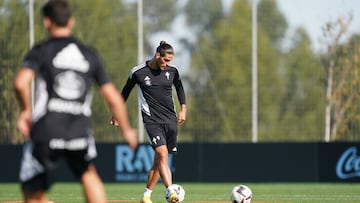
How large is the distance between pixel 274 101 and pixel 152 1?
4.42 metres

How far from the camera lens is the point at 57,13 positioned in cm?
704

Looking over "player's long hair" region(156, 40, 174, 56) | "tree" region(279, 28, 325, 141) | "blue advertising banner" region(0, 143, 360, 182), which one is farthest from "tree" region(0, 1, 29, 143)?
"player's long hair" region(156, 40, 174, 56)

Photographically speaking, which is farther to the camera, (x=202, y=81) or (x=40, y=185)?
(x=202, y=81)

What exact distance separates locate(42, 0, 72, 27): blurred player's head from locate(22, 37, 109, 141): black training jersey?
17cm

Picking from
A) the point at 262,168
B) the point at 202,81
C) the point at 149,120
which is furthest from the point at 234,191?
the point at 202,81

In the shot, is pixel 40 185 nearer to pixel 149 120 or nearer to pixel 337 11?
pixel 149 120

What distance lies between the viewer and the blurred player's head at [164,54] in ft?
40.3

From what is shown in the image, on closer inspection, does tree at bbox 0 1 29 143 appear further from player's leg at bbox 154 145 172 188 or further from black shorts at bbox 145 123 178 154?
player's leg at bbox 154 145 172 188

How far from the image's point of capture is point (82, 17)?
24469mm

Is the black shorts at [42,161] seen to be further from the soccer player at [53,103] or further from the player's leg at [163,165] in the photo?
the player's leg at [163,165]

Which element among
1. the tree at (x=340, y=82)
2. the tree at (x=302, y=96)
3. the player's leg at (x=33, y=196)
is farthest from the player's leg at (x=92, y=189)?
the tree at (x=302, y=96)


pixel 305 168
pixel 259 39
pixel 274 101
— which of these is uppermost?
pixel 259 39

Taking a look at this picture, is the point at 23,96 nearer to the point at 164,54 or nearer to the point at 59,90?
the point at 59,90

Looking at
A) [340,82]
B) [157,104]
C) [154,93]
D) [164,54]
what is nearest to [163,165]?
[157,104]
